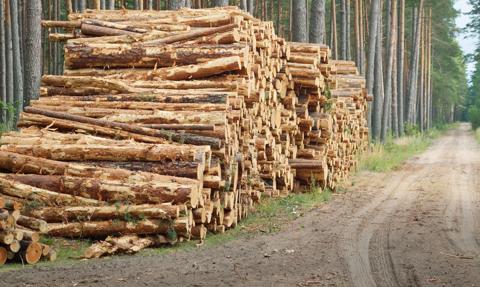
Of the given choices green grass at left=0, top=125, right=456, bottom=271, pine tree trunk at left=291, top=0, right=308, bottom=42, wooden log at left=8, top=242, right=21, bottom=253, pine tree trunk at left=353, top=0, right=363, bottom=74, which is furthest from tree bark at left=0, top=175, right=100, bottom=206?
pine tree trunk at left=353, top=0, right=363, bottom=74

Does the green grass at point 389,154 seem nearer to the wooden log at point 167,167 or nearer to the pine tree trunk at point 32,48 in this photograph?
the pine tree trunk at point 32,48

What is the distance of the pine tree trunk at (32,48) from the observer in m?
14.3

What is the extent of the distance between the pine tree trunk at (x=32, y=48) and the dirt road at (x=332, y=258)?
7.14 metres

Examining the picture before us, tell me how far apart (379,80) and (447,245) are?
19.9m

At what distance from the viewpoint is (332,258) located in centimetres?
785

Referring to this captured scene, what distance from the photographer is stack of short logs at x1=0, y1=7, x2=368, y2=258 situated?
845 cm

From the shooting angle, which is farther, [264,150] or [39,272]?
[264,150]

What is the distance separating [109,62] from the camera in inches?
453

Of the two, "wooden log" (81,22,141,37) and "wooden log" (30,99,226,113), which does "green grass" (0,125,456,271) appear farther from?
"wooden log" (81,22,141,37)

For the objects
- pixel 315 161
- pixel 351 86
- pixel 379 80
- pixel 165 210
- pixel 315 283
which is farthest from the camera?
pixel 379 80

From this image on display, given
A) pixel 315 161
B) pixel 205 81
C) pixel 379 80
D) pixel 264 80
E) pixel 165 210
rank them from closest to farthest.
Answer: pixel 165 210 < pixel 205 81 < pixel 264 80 < pixel 315 161 < pixel 379 80

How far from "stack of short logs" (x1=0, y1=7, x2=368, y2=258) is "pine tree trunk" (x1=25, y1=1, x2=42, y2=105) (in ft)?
4.26

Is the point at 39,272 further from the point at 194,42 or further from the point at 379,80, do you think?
the point at 379,80

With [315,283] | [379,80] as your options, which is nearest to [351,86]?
[379,80]
